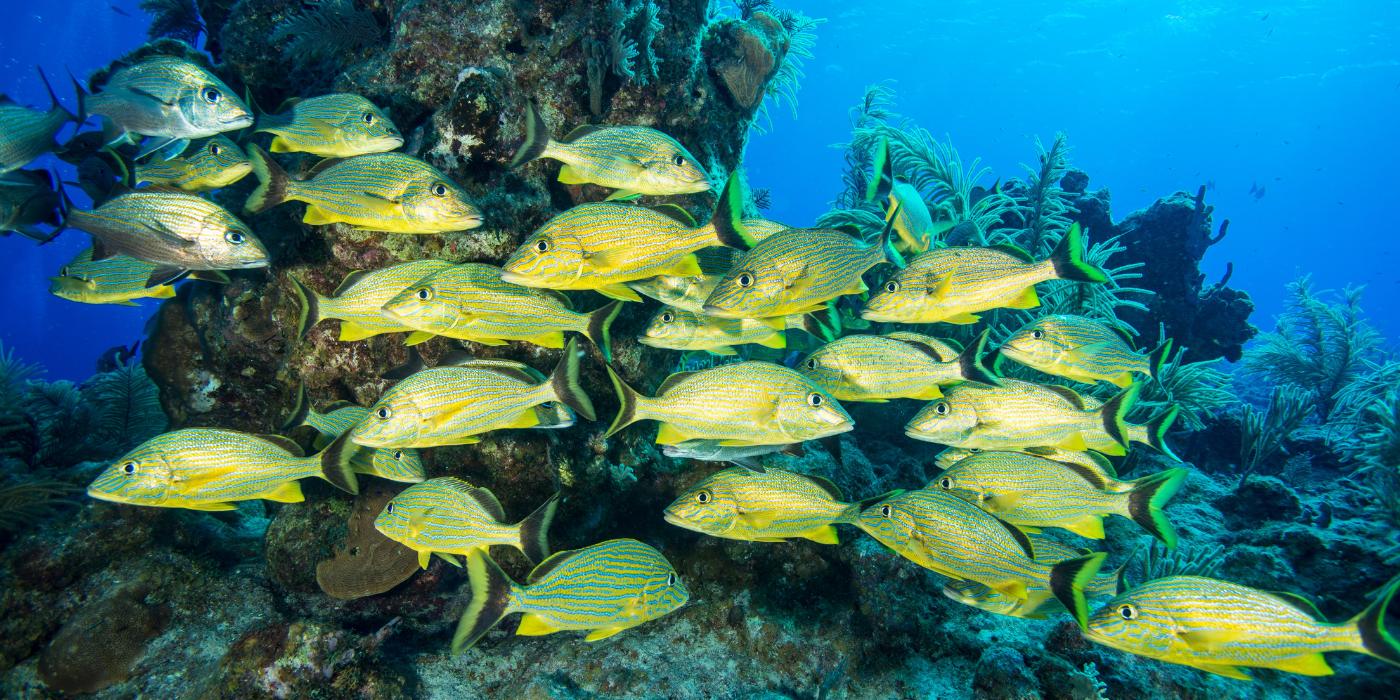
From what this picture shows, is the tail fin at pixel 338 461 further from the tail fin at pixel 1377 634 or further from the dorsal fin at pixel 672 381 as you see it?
the tail fin at pixel 1377 634

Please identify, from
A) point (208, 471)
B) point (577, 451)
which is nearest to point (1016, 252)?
point (577, 451)

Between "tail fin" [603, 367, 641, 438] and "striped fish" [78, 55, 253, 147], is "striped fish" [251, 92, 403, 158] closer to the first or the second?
"striped fish" [78, 55, 253, 147]

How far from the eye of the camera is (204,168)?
3568 millimetres

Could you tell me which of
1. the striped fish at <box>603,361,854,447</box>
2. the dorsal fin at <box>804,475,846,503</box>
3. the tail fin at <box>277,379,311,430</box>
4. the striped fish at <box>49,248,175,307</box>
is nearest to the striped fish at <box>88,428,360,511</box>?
the tail fin at <box>277,379,311,430</box>

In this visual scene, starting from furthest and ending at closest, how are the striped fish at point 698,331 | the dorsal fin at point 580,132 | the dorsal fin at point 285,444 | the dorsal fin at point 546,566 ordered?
the striped fish at point 698,331 → the dorsal fin at point 580,132 → the dorsal fin at point 285,444 → the dorsal fin at point 546,566

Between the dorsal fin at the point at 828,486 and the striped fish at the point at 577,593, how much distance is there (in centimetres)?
99

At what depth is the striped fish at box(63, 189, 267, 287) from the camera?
2.89 metres

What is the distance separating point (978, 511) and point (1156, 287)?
1065 cm

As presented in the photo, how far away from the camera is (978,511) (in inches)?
107

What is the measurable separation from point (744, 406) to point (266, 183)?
3.08 m

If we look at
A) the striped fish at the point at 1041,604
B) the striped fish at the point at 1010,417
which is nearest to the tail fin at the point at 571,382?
the striped fish at the point at 1010,417

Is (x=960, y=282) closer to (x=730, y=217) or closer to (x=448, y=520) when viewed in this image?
(x=730, y=217)

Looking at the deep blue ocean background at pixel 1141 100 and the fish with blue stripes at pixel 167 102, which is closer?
the fish with blue stripes at pixel 167 102

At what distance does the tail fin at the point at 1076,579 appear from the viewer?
2.44m
